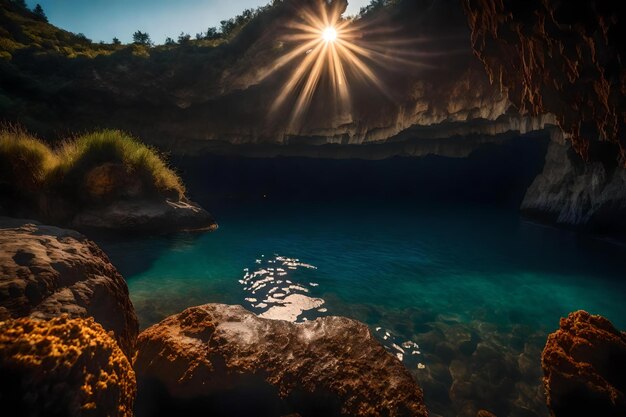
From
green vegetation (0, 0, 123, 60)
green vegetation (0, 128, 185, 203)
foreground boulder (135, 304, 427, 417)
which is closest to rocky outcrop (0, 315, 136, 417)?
foreground boulder (135, 304, 427, 417)

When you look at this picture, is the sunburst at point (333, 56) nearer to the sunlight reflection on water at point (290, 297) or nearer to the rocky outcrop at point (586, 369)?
the sunlight reflection on water at point (290, 297)

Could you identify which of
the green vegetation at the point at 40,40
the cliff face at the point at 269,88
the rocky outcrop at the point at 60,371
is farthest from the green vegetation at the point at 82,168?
the green vegetation at the point at 40,40

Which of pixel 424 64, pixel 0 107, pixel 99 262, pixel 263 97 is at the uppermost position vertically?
pixel 424 64

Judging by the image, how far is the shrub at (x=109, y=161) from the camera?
29.2 feet

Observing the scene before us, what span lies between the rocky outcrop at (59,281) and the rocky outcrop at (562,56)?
534cm

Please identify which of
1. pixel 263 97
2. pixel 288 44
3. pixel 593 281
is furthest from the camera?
pixel 263 97

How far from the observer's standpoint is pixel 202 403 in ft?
7.89

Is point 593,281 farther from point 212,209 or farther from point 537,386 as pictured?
point 212,209

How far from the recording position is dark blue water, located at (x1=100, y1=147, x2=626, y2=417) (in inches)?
166

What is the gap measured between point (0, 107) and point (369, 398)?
19006 mm

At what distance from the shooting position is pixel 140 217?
9.30m

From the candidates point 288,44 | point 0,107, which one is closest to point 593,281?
point 288,44

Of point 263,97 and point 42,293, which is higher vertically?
point 263,97

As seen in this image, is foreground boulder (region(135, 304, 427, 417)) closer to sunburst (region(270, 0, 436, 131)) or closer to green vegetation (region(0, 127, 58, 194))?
green vegetation (region(0, 127, 58, 194))
